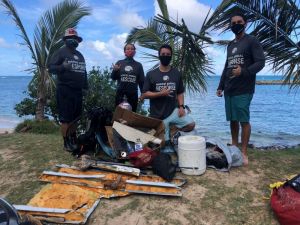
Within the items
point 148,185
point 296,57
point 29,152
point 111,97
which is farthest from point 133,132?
point 111,97

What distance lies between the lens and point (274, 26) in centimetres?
583

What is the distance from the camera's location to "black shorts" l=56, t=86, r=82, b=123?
17.9 ft

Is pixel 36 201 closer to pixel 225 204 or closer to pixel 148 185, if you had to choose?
pixel 148 185

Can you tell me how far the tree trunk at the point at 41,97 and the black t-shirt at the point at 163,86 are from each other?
4.79 metres

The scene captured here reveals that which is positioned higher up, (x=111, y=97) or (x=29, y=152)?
(x=111, y=97)

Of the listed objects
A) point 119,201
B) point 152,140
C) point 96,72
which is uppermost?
point 96,72

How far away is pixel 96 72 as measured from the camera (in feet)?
31.2

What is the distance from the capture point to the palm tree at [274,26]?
5.74 metres

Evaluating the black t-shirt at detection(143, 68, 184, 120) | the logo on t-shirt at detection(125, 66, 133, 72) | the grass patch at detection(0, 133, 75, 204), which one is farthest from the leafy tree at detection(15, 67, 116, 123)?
A: the black t-shirt at detection(143, 68, 184, 120)

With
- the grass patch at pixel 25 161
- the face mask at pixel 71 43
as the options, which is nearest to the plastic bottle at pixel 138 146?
the grass patch at pixel 25 161

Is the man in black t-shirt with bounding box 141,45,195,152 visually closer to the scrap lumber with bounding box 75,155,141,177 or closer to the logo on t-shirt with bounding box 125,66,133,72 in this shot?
the logo on t-shirt with bounding box 125,66,133,72

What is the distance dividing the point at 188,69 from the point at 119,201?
3.10 metres

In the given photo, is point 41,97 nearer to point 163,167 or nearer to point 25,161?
point 25,161

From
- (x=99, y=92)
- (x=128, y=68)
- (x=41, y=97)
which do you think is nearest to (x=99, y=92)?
→ (x=99, y=92)
